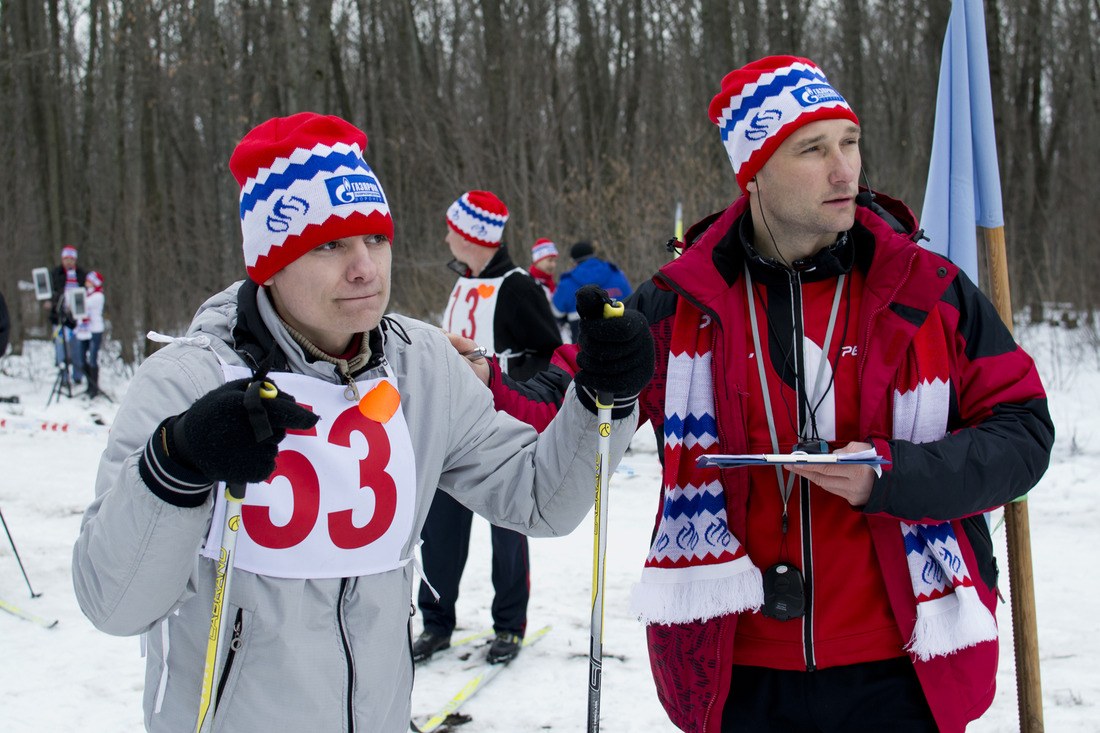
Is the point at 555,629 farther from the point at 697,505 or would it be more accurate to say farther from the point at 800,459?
the point at 800,459

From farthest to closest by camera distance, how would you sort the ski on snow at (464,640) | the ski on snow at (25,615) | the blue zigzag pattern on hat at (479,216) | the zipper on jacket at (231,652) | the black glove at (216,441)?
the blue zigzag pattern on hat at (479,216) → the ski on snow at (25,615) → the ski on snow at (464,640) → the zipper on jacket at (231,652) → the black glove at (216,441)

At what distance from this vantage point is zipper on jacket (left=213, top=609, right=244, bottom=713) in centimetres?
166

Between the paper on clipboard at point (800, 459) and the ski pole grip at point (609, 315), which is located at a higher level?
the ski pole grip at point (609, 315)

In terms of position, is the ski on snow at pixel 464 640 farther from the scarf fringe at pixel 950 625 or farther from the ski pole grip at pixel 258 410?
the ski pole grip at pixel 258 410

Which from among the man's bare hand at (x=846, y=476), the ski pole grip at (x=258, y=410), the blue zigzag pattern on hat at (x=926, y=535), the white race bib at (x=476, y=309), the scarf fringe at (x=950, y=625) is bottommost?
the scarf fringe at (x=950, y=625)

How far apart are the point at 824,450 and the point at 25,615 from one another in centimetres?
509

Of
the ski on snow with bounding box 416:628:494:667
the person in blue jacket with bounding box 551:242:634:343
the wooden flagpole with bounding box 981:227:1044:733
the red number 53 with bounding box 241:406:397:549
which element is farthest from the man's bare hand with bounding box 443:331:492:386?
the person in blue jacket with bounding box 551:242:634:343

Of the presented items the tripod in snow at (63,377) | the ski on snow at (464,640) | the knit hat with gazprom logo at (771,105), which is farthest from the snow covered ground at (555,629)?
the tripod in snow at (63,377)

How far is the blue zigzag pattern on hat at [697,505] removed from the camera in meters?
2.07

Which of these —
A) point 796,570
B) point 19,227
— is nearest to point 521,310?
point 796,570

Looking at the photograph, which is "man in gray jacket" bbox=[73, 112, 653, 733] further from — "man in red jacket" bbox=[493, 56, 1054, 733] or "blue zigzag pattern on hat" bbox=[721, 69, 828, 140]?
"blue zigzag pattern on hat" bbox=[721, 69, 828, 140]

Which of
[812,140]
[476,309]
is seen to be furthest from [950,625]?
[476,309]

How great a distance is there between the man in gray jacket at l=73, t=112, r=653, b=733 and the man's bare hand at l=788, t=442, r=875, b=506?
1.29 ft

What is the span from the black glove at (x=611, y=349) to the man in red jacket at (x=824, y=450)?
1.03ft
